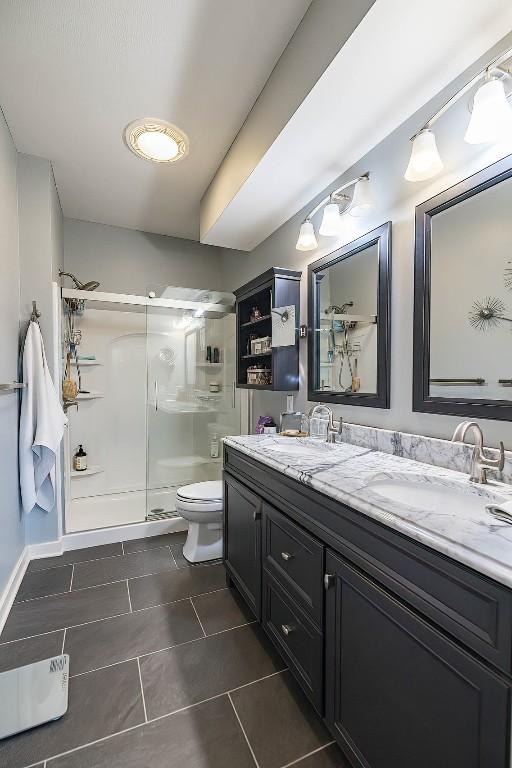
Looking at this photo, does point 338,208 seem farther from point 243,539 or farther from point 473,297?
point 243,539

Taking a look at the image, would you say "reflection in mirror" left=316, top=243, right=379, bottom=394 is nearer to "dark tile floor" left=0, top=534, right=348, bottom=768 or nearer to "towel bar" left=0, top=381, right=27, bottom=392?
"dark tile floor" left=0, top=534, right=348, bottom=768

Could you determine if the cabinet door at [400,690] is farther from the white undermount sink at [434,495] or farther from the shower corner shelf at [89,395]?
the shower corner shelf at [89,395]

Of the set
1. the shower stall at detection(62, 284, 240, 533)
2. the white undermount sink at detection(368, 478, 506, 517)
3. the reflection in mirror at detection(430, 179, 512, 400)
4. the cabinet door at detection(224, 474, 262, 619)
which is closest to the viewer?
the white undermount sink at detection(368, 478, 506, 517)

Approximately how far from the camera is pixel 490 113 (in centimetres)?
111

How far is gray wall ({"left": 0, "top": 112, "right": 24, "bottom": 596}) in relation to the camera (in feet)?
6.07

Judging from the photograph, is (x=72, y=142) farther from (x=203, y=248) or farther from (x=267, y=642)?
(x=267, y=642)

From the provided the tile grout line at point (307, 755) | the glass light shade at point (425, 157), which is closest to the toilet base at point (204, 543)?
the tile grout line at point (307, 755)

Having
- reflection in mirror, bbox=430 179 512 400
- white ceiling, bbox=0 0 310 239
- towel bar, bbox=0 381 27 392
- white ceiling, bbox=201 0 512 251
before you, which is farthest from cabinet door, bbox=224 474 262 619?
white ceiling, bbox=0 0 310 239

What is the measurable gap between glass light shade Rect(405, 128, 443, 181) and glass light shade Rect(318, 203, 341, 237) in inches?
19.7

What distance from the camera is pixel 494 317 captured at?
1.23 m

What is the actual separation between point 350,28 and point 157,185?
1.81 m

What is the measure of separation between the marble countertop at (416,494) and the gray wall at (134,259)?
2282mm

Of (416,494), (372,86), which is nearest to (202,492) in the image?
(416,494)

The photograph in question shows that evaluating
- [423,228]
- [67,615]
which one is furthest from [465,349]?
[67,615]
